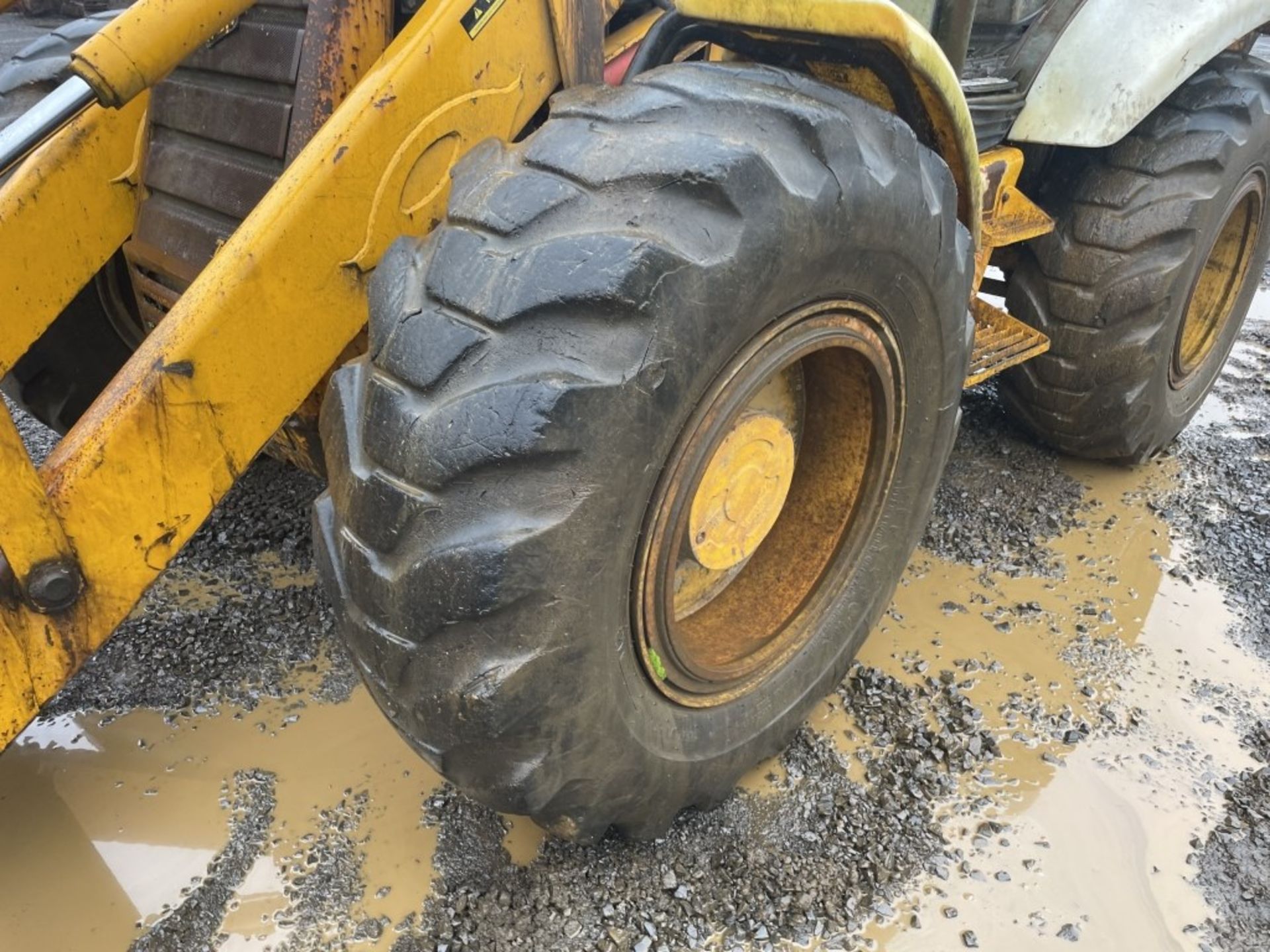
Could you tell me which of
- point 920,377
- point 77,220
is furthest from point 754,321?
point 77,220

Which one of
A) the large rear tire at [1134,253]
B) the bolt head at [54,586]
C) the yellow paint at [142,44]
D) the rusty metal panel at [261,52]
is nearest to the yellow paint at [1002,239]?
the large rear tire at [1134,253]

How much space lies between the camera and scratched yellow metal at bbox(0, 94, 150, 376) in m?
1.88

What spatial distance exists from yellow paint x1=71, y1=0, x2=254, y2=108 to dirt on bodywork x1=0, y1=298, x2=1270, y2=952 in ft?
4.55

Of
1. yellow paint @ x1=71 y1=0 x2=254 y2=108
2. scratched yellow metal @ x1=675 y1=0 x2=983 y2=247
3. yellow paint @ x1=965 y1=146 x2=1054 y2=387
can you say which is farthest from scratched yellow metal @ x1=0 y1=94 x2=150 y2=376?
yellow paint @ x1=965 y1=146 x2=1054 y2=387

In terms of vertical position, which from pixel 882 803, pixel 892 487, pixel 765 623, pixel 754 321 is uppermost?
pixel 754 321

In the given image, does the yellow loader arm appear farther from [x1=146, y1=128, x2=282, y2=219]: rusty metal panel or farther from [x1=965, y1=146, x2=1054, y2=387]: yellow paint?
[x1=965, y1=146, x2=1054, y2=387]: yellow paint

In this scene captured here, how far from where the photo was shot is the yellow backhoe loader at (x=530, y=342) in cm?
129

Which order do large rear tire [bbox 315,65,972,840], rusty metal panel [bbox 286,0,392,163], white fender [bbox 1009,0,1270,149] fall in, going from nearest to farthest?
large rear tire [bbox 315,65,972,840]
rusty metal panel [bbox 286,0,392,163]
white fender [bbox 1009,0,1270,149]

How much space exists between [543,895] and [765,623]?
730 mm

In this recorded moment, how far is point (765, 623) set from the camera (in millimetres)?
2100

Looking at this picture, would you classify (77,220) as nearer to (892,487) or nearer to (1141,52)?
(892,487)

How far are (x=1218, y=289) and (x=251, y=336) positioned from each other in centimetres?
346

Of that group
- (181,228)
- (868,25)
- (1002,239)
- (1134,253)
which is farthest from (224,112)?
(1134,253)

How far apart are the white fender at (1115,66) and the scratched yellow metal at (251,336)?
1.62 metres
